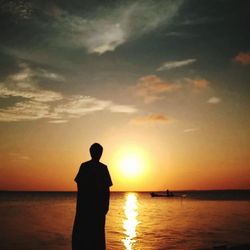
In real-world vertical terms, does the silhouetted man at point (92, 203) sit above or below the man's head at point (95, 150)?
below

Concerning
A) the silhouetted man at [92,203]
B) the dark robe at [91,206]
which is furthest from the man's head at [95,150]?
the dark robe at [91,206]

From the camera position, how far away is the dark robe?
246 inches

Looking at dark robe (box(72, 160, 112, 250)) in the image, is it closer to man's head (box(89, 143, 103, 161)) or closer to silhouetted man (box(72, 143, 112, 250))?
→ silhouetted man (box(72, 143, 112, 250))

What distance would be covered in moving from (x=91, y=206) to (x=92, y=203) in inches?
2.3

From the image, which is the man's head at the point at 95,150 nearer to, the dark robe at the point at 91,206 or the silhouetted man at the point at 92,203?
the silhouetted man at the point at 92,203

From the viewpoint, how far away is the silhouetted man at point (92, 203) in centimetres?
625

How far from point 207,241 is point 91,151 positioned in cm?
1765

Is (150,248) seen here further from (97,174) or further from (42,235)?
(97,174)

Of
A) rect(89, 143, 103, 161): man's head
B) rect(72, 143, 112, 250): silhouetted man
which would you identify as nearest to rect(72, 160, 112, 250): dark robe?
rect(72, 143, 112, 250): silhouetted man

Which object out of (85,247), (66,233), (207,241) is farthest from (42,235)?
(85,247)

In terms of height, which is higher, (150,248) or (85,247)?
(85,247)

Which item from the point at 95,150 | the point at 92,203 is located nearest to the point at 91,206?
the point at 92,203

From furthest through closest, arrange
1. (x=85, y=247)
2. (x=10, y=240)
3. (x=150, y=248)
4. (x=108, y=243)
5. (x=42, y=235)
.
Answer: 1. (x=42, y=235)
2. (x=10, y=240)
3. (x=108, y=243)
4. (x=150, y=248)
5. (x=85, y=247)

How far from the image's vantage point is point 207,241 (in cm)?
2152
